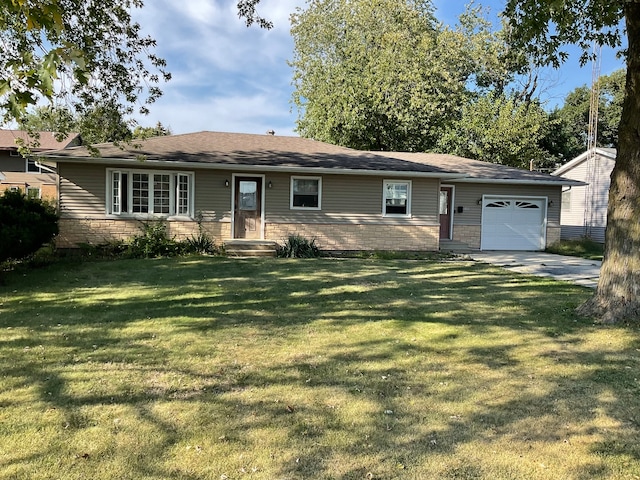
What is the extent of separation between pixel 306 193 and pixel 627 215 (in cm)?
937

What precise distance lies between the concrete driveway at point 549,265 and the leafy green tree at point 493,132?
10.5 meters

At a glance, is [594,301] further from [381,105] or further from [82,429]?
[381,105]

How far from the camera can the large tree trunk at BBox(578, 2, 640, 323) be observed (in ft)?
19.3


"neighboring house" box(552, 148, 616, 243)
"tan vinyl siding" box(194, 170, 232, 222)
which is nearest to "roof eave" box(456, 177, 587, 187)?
"neighboring house" box(552, 148, 616, 243)

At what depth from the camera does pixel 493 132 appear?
24141 millimetres

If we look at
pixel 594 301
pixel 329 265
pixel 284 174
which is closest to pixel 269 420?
pixel 594 301

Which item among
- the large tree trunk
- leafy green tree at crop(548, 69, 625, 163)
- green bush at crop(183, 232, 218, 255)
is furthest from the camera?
leafy green tree at crop(548, 69, 625, 163)

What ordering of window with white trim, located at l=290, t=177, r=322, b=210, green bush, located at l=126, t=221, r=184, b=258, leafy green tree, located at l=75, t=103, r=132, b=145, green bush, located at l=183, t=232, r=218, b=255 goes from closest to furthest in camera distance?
leafy green tree, located at l=75, t=103, r=132, b=145, green bush, located at l=126, t=221, r=184, b=258, green bush, located at l=183, t=232, r=218, b=255, window with white trim, located at l=290, t=177, r=322, b=210

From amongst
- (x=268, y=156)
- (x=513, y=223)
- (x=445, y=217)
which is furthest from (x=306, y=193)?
(x=513, y=223)

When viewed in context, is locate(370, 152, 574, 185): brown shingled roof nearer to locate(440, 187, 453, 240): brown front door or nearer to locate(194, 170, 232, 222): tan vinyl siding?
locate(440, 187, 453, 240): brown front door

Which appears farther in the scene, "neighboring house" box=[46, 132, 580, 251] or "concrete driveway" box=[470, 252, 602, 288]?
"neighboring house" box=[46, 132, 580, 251]

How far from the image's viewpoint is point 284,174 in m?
13.8

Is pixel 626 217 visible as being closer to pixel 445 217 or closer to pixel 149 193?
pixel 445 217

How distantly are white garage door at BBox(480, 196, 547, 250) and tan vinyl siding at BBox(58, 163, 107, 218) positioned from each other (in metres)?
12.7
